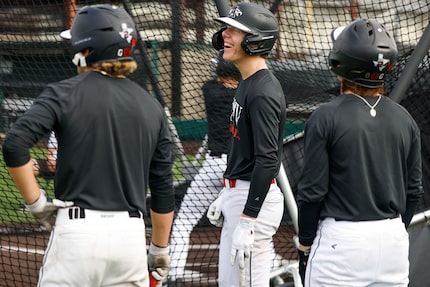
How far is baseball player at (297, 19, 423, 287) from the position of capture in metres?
3.50

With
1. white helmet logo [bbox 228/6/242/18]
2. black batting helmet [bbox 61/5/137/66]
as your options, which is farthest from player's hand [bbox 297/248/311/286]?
white helmet logo [bbox 228/6/242/18]

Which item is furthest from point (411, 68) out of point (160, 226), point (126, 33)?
point (126, 33)

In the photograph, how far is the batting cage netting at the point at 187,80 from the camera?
19.7 feet

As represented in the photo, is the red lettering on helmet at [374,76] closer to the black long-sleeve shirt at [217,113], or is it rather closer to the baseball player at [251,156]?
the baseball player at [251,156]

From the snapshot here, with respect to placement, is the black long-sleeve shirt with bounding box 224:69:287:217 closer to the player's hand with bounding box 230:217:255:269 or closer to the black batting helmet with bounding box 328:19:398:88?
the player's hand with bounding box 230:217:255:269

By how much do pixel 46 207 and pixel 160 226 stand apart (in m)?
0.58

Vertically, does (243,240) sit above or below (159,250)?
below

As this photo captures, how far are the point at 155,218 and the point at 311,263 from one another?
27.6 inches

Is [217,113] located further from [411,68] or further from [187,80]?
[411,68]

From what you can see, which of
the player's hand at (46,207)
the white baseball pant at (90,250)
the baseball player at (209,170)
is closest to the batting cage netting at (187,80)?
the baseball player at (209,170)

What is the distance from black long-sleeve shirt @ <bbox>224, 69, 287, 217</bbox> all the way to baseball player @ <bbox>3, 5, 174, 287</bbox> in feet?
2.68

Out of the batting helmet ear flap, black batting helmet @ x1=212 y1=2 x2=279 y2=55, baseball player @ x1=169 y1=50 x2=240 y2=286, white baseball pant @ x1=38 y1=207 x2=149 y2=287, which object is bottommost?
baseball player @ x1=169 y1=50 x2=240 y2=286

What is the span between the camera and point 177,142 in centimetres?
639

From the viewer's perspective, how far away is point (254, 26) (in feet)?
14.6
